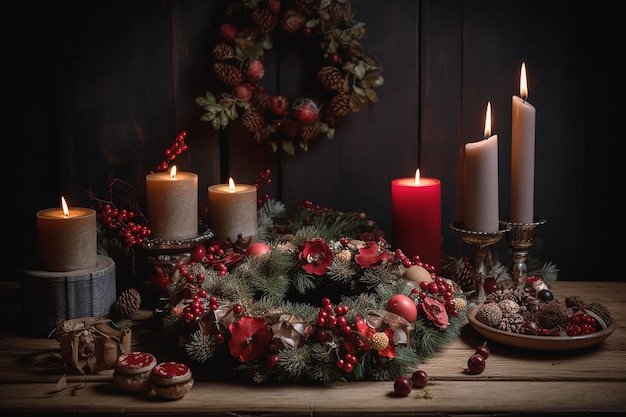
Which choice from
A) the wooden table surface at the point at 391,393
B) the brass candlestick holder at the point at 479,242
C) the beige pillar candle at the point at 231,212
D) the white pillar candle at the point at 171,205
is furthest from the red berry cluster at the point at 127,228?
the brass candlestick holder at the point at 479,242

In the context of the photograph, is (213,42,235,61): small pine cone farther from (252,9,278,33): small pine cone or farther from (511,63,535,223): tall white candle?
(511,63,535,223): tall white candle

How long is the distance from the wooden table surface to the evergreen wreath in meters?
0.03

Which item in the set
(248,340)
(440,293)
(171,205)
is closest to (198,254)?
(171,205)

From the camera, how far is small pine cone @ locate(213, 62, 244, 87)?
1605mm

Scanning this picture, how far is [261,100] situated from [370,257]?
52 cm

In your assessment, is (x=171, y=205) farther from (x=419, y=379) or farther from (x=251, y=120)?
(x=419, y=379)

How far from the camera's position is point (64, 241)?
4.19ft

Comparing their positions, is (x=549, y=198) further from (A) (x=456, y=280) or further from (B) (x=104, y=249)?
(B) (x=104, y=249)

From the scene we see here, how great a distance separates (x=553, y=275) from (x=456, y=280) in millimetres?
273

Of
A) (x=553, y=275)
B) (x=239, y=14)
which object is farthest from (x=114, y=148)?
(x=553, y=275)

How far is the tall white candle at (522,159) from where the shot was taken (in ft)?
4.53

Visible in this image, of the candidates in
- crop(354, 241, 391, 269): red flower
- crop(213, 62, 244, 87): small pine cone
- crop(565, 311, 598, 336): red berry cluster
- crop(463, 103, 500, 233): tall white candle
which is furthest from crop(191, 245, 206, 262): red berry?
crop(565, 311, 598, 336): red berry cluster

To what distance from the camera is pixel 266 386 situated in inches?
42.7

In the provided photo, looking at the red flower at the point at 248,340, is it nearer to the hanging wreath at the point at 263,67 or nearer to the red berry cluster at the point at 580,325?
the red berry cluster at the point at 580,325
